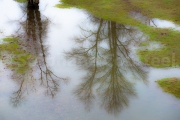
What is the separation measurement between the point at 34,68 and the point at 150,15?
59.3ft

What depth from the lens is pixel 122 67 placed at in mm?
23406

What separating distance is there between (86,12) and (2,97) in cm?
2016

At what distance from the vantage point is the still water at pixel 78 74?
18.3m

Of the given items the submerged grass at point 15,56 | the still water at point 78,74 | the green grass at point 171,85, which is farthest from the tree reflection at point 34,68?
the green grass at point 171,85

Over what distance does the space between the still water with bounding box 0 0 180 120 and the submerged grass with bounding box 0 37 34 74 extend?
0.08 m

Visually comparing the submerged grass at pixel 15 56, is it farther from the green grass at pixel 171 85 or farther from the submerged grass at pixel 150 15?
the green grass at pixel 171 85

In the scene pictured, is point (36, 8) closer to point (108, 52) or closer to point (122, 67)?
point (108, 52)

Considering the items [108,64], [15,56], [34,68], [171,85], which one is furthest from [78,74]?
[171,85]

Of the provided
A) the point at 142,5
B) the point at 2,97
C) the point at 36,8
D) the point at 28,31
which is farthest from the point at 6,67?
the point at 142,5

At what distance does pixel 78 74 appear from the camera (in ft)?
74.1

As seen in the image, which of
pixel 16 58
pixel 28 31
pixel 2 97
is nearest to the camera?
pixel 2 97

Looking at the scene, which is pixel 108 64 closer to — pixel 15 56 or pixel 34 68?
pixel 34 68

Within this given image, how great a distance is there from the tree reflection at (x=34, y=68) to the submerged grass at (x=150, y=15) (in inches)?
319

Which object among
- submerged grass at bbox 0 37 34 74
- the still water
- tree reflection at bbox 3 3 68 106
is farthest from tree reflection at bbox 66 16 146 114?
submerged grass at bbox 0 37 34 74
